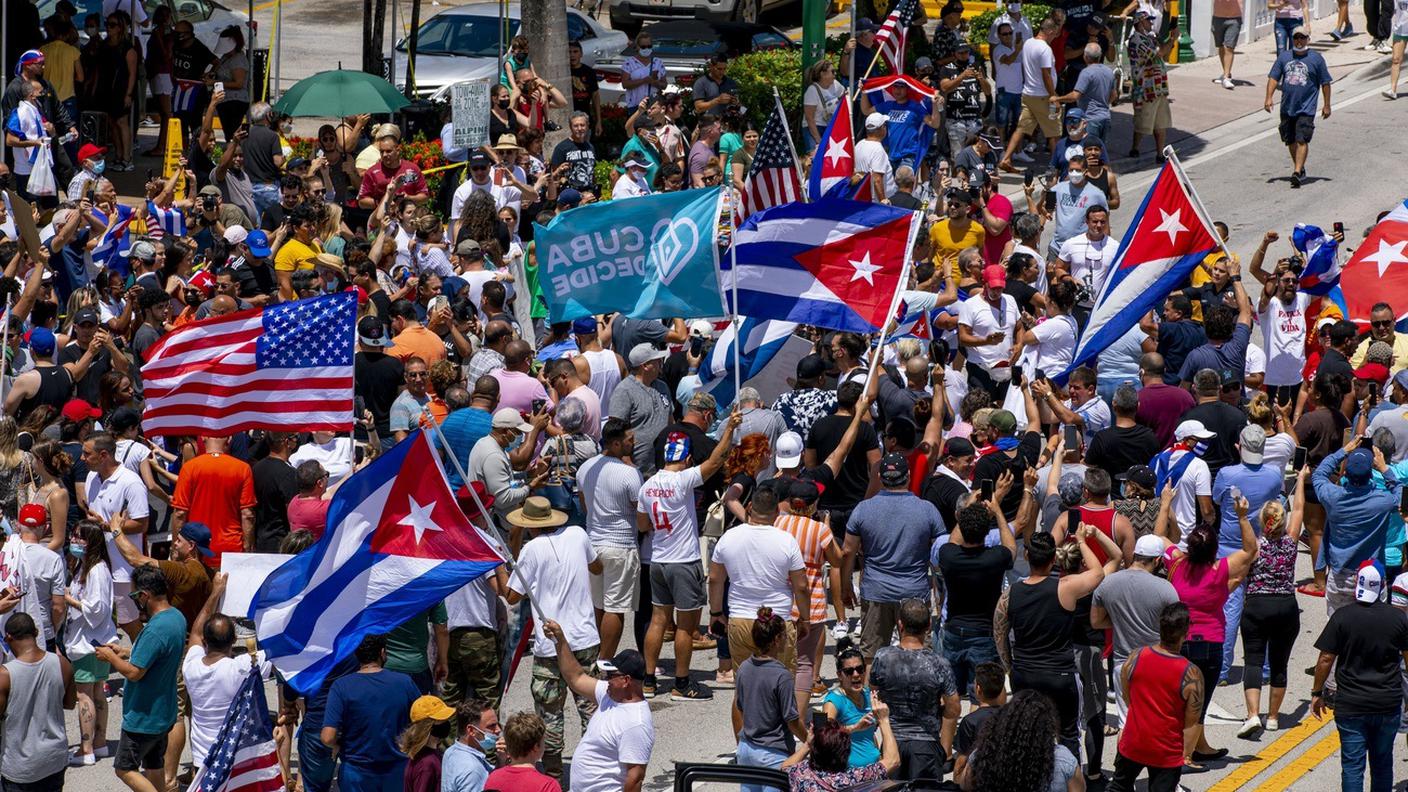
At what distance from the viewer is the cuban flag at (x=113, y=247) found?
55.1 feet

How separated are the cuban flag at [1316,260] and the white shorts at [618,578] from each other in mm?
7023

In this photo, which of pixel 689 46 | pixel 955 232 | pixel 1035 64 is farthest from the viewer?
pixel 689 46

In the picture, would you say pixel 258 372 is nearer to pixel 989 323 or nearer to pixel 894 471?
pixel 894 471

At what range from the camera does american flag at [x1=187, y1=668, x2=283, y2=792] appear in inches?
386

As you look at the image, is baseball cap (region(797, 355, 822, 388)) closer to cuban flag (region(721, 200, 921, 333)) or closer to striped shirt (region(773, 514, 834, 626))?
cuban flag (region(721, 200, 921, 333))

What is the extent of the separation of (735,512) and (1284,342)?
19.4 ft

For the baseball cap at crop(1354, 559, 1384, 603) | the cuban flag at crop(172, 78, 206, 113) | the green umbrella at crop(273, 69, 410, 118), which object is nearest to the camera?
the baseball cap at crop(1354, 559, 1384, 603)

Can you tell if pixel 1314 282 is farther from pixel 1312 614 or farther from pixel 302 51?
pixel 302 51

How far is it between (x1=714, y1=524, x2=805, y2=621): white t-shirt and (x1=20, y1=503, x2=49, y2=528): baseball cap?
4.00m

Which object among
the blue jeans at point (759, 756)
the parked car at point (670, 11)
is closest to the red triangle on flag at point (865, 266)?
the blue jeans at point (759, 756)

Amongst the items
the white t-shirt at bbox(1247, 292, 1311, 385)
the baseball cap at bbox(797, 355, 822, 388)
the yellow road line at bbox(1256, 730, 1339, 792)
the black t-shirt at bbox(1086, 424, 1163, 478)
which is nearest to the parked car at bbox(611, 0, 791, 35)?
the white t-shirt at bbox(1247, 292, 1311, 385)

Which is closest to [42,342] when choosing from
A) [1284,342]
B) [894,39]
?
[1284,342]

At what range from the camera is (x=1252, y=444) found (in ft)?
40.1

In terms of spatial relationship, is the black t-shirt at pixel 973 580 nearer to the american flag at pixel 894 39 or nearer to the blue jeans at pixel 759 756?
the blue jeans at pixel 759 756
